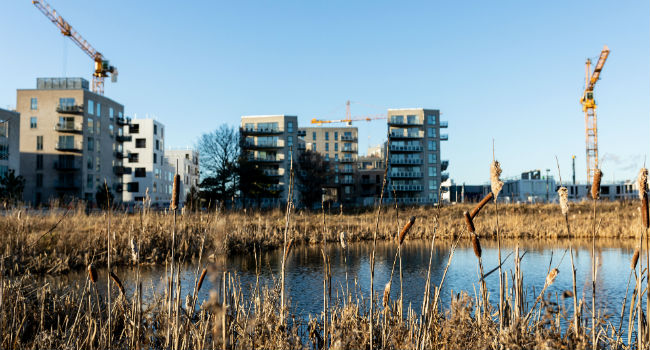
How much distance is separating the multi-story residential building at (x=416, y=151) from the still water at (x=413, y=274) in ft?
201

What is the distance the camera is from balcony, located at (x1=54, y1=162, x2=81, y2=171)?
197 feet

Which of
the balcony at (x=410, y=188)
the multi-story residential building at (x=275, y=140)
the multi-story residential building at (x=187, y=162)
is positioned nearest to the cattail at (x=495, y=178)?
the multi-story residential building at (x=275, y=140)

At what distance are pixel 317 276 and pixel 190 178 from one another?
92.7m

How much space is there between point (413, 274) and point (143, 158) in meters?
73.5

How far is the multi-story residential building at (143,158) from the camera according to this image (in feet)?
252

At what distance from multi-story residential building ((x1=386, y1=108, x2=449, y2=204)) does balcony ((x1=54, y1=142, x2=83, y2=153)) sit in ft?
147

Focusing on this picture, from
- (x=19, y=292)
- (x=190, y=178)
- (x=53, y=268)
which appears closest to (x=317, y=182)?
(x=190, y=178)

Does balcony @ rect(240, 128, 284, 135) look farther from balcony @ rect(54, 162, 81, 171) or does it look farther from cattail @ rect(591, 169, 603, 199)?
cattail @ rect(591, 169, 603, 199)

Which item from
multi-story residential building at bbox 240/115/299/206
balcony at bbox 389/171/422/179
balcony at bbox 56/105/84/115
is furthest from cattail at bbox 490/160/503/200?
balcony at bbox 389/171/422/179

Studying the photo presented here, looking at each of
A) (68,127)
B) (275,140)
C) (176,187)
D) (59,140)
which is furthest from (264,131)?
(176,187)

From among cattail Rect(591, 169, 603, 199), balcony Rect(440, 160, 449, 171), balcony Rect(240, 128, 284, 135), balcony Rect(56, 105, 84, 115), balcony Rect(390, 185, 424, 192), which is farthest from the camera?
balcony Rect(440, 160, 449, 171)

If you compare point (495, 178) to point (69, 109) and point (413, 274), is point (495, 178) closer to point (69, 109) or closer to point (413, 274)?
point (413, 274)

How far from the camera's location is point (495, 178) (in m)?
2.71

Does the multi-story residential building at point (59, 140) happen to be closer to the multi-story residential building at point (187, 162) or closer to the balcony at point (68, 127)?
the balcony at point (68, 127)
